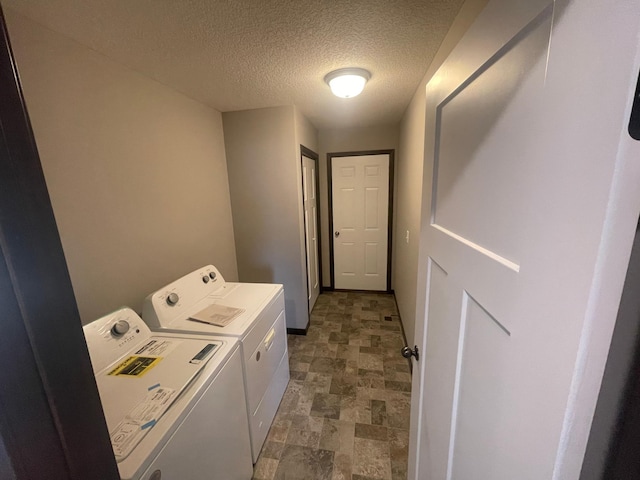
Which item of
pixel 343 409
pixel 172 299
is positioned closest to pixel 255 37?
pixel 172 299

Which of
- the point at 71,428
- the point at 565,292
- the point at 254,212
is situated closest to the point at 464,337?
the point at 565,292

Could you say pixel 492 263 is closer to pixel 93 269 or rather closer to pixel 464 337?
pixel 464 337

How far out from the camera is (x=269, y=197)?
249 cm

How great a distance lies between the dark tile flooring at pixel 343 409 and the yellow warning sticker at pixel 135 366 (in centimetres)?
94

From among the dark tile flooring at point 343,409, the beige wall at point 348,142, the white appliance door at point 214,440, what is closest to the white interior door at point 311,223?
the beige wall at point 348,142

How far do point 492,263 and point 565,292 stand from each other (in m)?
0.20


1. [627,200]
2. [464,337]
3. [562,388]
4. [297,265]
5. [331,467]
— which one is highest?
[627,200]

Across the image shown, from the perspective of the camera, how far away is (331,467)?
145 cm

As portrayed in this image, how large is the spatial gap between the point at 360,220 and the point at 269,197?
4.93 feet

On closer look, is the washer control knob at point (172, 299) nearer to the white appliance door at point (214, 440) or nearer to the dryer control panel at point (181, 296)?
the dryer control panel at point (181, 296)

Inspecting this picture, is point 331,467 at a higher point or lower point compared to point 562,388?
lower

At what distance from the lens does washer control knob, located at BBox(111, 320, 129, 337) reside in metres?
1.21

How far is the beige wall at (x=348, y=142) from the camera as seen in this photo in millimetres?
3189

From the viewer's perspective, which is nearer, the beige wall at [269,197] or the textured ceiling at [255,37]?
the textured ceiling at [255,37]
